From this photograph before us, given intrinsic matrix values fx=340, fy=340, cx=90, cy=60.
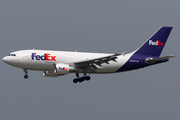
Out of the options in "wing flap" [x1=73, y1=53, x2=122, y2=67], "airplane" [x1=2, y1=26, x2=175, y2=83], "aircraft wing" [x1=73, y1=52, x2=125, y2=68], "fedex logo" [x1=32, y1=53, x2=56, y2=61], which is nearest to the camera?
"aircraft wing" [x1=73, y1=52, x2=125, y2=68]

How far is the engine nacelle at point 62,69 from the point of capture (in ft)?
170

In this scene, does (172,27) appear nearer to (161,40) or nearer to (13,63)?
(161,40)

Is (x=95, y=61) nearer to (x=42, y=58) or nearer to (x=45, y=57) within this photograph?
(x=45, y=57)

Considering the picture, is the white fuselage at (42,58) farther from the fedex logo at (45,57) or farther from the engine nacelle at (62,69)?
the engine nacelle at (62,69)

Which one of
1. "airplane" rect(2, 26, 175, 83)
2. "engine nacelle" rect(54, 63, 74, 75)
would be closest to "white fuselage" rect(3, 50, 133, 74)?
"airplane" rect(2, 26, 175, 83)

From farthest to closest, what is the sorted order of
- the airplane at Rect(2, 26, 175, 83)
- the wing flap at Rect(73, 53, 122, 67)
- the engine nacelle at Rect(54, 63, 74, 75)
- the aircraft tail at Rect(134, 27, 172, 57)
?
the aircraft tail at Rect(134, 27, 172, 57), the airplane at Rect(2, 26, 175, 83), the engine nacelle at Rect(54, 63, 74, 75), the wing flap at Rect(73, 53, 122, 67)

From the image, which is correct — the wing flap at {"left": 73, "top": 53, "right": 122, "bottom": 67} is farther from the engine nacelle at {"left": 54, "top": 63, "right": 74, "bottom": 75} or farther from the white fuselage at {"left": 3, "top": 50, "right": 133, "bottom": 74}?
the engine nacelle at {"left": 54, "top": 63, "right": 74, "bottom": 75}

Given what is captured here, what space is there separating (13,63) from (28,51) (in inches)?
117

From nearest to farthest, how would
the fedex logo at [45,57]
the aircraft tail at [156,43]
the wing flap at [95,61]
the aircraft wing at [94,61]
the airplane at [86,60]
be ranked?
the aircraft wing at [94,61], the wing flap at [95,61], the airplane at [86,60], the fedex logo at [45,57], the aircraft tail at [156,43]

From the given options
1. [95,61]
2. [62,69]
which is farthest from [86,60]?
[62,69]

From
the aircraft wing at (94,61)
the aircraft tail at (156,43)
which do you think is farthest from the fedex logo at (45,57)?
the aircraft tail at (156,43)

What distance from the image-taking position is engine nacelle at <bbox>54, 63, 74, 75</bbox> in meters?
51.7

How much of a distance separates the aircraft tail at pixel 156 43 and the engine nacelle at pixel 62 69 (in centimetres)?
1289

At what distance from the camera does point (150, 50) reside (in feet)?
191
